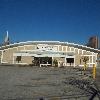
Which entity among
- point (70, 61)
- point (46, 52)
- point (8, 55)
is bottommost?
point (70, 61)

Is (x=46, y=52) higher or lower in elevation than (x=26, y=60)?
higher

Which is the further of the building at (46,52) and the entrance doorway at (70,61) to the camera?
the entrance doorway at (70,61)

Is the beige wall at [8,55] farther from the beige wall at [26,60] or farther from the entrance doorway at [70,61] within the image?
the entrance doorway at [70,61]

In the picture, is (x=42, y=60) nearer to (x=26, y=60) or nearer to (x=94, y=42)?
(x=26, y=60)

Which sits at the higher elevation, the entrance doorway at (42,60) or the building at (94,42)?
the building at (94,42)

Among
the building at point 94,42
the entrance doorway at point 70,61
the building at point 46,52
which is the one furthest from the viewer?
the building at point 94,42

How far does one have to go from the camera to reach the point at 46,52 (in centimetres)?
4772

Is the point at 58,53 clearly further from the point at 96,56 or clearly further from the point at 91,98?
the point at 91,98

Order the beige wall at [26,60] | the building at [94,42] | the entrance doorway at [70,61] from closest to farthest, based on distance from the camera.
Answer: the beige wall at [26,60]
the entrance doorway at [70,61]
the building at [94,42]

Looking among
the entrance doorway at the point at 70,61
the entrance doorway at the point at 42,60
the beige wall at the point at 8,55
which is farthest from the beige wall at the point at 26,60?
the entrance doorway at the point at 70,61

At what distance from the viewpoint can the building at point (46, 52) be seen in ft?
155

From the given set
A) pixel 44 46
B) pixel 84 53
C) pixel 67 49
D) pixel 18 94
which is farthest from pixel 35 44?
pixel 18 94

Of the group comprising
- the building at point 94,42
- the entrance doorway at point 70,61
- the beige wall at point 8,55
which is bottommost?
the entrance doorway at point 70,61

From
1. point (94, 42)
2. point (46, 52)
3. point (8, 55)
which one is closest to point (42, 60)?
point (46, 52)
